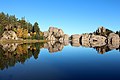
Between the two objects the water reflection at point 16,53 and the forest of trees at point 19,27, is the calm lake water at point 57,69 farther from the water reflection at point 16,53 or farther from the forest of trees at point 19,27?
the forest of trees at point 19,27

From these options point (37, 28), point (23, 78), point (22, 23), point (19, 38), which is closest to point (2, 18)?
point (19, 38)

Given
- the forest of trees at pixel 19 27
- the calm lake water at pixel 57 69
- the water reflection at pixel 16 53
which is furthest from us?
the forest of trees at pixel 19 27

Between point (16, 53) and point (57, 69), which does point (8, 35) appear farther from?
point (57, 69)

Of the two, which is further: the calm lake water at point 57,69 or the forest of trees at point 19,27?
the forest of trees at point 19,27

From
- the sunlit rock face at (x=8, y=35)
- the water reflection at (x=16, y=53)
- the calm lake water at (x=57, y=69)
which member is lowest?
the calm lake water at (x=57, y=69)

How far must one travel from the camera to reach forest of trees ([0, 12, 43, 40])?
131500mm

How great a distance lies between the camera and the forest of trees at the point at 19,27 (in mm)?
131500

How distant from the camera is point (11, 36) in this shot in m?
123

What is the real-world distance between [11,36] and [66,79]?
105 m

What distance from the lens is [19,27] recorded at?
466 ft

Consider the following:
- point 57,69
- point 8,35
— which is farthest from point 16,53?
point 8,35

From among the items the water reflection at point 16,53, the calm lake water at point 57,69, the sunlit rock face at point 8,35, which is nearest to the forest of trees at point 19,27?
the sunlit rock face at point 8,35

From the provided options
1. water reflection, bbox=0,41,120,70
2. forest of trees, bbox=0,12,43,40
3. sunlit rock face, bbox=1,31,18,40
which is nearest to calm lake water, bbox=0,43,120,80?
water reflection, bbox=0,41,120,70

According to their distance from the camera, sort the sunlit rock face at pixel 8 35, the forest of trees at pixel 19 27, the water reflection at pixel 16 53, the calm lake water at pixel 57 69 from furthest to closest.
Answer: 1. the forest of trees at pixel 19 27
2. the sunlit rock face at pixel 8 35
3. the water reflection at pixel 16 53
4. the calm lake water at pixel 57 69
